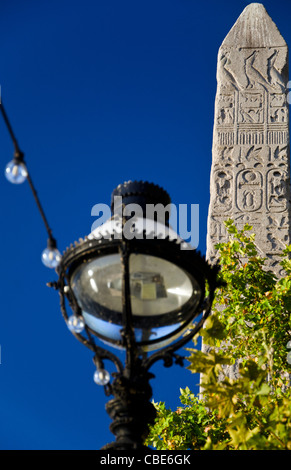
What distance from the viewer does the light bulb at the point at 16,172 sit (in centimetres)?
293

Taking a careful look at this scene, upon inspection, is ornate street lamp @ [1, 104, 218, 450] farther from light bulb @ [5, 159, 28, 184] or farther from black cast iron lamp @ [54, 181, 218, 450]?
light bulb @ [5, 159, 28, 184]

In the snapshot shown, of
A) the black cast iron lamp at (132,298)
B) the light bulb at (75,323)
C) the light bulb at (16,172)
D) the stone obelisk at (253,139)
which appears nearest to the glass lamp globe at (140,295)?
the black cast iron lamp at (132,298)

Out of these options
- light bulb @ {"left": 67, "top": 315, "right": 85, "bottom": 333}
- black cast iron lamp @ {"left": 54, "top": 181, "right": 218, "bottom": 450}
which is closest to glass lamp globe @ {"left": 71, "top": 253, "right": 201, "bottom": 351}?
black cast iron lamp @ {"left": 54, "top": 181, "right": 218, "bottom": 450}

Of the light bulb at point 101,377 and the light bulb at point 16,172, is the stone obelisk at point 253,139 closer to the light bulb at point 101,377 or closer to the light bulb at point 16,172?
the light bulb at point 101,377

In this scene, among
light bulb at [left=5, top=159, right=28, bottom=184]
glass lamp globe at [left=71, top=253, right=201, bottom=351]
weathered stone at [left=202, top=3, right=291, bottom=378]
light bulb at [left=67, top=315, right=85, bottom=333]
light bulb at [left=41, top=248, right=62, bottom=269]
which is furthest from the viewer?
weathered stone at [left=202, top=3, right=291, bottom=378]

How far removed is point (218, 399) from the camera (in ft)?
12.3

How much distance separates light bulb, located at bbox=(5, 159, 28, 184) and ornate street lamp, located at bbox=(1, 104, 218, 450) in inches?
15.6

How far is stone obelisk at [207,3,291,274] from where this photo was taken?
27.8 ft

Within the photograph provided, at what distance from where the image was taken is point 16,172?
295cm

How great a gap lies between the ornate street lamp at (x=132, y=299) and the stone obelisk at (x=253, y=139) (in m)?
4.49

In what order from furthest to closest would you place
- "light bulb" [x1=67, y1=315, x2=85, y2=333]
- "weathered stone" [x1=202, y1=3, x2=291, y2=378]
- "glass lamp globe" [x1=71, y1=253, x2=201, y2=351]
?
"weathered stone" [x1=202, y1=3, x2=291, y2=378] < "glass lamp globe" [x1=71, y1=253, x2=201, y2=351] < "light bulb" [x1=67, y1=315, x2=85, y2=333]

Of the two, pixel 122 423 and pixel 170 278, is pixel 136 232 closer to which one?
pixel 170 278

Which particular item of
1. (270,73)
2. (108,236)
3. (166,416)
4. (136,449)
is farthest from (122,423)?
(270,73)

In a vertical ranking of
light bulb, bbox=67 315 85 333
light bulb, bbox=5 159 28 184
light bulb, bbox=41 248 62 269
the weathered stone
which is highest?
the weathered stone
